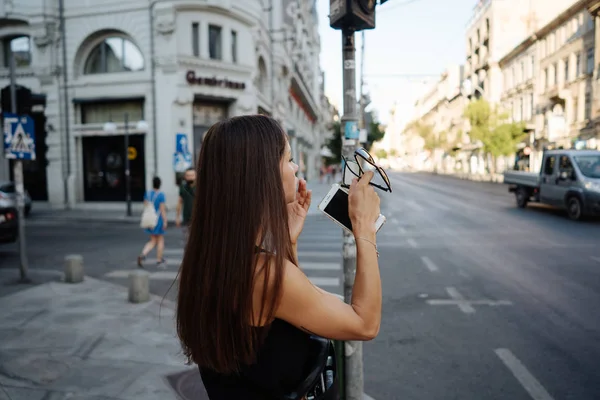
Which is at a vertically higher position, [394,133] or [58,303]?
[394,133]

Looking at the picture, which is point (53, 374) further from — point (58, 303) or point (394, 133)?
point (394, 133)

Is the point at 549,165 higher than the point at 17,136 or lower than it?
lower

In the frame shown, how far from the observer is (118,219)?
1712 centimetres

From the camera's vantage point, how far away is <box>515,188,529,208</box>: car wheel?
17062 millimetres

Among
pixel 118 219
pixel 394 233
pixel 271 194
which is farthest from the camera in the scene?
pixel 118 219

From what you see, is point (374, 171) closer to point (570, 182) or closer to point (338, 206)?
point (338, 206)

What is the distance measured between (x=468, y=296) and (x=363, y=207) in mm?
5274

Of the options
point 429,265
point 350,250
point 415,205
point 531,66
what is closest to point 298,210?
point 350,250

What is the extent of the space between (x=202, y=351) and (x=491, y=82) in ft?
211

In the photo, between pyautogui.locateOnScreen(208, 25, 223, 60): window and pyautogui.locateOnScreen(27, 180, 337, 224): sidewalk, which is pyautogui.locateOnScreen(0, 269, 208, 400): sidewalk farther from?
pyautogui.locateOnScreen(208, 25, 223, 60): window

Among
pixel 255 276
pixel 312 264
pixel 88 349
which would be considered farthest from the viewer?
pixel 312 264

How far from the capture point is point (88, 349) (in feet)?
14.8

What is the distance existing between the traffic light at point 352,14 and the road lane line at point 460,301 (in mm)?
3841

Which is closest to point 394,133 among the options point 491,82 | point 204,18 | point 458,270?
point 491,82
